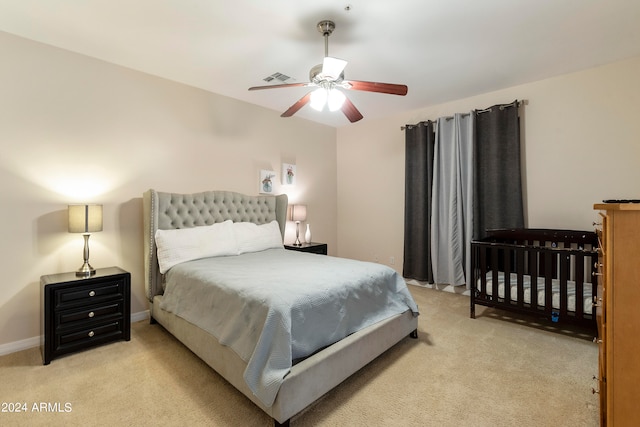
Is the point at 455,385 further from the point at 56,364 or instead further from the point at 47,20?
the point at 47,20

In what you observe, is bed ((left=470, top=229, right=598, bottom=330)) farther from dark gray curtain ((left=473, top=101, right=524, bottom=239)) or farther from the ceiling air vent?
the ceiling air vent

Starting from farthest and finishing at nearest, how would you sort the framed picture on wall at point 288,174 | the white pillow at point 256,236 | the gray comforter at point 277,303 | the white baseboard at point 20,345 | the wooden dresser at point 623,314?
the framed picture on wall at point 288,174 < the white pillow at point 256,236 < the white baseboard at point 20,345 < the gray comforter at point 277,303 < the wooden dresser at point 623,314

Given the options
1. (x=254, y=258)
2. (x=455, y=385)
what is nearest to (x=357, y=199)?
(x=254, y=258)

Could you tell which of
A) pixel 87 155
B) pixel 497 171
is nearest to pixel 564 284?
pixel 497 171

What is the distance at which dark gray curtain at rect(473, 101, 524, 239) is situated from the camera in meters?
3.53

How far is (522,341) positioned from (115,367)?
11.0 feet

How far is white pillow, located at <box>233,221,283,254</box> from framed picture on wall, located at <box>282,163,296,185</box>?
0.92 m

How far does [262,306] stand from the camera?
171cm

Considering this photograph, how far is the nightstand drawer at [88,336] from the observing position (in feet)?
7.72

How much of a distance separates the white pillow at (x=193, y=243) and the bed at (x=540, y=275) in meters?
2.66

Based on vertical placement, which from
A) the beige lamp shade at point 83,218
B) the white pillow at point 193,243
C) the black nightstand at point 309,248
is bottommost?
the black nightstand at point 309,248

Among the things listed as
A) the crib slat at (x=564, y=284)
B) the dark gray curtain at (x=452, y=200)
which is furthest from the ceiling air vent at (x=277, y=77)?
the crib slat at (x=564, y=284)

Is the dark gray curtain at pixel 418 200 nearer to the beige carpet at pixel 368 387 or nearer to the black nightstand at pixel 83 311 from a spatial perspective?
the beige carpet at pixel 368 387

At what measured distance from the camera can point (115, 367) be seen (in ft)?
7.30
